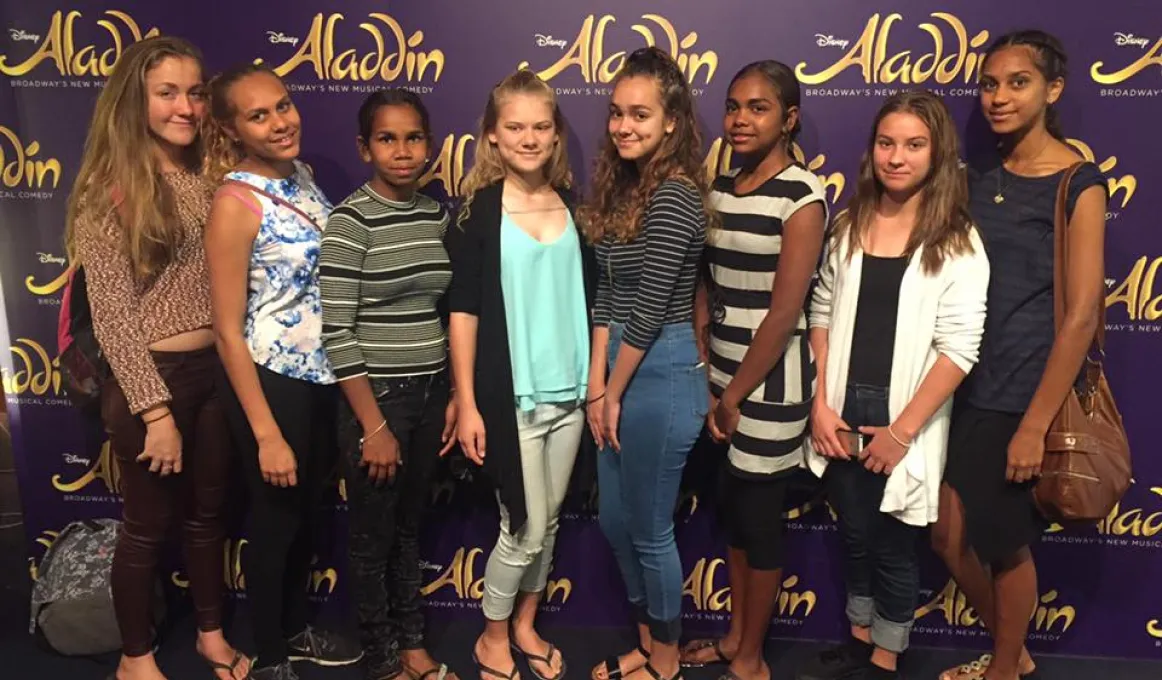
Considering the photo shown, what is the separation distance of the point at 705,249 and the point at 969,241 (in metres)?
0.66

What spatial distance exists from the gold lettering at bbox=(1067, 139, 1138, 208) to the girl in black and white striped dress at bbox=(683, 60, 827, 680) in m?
0.90

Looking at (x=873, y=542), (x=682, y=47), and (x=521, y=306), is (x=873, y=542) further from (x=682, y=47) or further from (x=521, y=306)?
(x=682, y=47)

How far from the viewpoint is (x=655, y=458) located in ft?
7.20

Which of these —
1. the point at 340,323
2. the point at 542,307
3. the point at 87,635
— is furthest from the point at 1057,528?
the point at 87,635

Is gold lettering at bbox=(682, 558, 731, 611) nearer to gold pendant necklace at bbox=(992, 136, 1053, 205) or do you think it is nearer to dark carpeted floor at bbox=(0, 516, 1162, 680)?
dark carpeted floor at bbox=(0, 516, 1162, 680)

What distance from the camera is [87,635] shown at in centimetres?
265

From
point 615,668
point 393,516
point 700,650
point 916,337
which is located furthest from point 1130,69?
point 393,516

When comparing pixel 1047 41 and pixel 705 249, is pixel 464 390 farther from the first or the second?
pixel 1047 41

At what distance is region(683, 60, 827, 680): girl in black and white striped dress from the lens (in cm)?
205

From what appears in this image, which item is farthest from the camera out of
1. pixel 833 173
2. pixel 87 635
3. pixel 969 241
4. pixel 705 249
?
pixel 87 635

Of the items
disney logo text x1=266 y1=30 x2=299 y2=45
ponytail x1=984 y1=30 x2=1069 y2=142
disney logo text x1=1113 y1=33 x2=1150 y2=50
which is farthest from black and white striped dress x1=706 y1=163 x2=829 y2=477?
disney logo text x1=266 y1=30 x2=299 y2=45

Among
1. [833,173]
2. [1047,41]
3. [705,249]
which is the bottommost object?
[705,249]

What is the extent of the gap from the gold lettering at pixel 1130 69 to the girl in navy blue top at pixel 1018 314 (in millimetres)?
275

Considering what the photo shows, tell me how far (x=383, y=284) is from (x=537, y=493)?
2.43 feet
